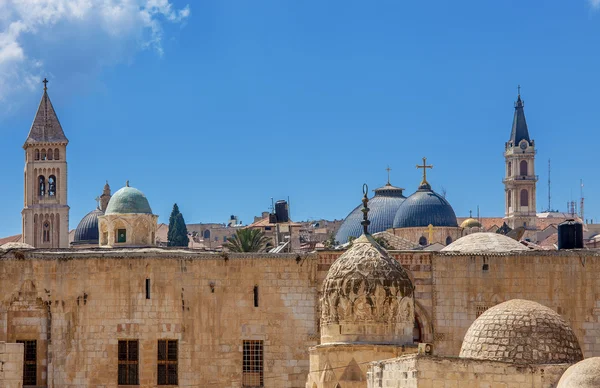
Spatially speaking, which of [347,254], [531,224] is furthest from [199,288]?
[531,224]

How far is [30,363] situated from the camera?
3294 cm

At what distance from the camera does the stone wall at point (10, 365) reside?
2827 centimetres

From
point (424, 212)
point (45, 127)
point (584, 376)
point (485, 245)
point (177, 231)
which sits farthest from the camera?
point (45, 127)

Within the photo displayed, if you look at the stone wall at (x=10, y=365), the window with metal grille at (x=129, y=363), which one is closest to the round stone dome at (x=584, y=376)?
the stone wall at (x=10, y=365)

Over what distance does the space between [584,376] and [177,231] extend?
75.3 metres

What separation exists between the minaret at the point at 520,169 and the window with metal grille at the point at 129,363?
337 feet

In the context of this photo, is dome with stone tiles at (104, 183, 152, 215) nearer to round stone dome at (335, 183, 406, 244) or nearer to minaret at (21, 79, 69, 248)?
round stone dome at (335, 183, 406, 244)

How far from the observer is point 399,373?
2084 centimetres

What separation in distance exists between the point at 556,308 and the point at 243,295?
7.67m

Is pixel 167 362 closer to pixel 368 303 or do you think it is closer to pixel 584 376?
pixel 368 303

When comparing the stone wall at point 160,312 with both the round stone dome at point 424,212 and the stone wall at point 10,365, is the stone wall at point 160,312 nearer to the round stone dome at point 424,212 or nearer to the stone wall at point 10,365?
the stone wall at point 10,365

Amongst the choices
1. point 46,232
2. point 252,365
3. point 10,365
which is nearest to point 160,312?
point 252,365

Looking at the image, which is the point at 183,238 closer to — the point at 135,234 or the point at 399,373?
the point at 135,234

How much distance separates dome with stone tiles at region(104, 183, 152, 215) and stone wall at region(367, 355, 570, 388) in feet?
157
